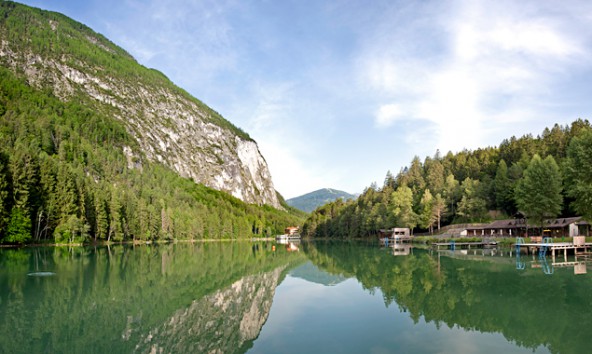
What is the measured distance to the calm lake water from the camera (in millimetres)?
12453

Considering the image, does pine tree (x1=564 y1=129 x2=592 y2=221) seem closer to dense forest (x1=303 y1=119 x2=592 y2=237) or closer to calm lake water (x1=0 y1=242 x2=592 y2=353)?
dense forest (x1=303 y1=119 x2=592 y2=237)

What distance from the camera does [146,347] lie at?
39.9ft

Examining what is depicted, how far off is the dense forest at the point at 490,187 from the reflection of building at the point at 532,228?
98.3 inches

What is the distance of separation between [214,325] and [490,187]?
88641 mm

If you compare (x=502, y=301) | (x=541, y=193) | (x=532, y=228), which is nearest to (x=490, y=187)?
(x=532, y=228)

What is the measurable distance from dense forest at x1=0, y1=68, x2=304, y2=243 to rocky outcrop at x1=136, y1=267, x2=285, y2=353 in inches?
1965

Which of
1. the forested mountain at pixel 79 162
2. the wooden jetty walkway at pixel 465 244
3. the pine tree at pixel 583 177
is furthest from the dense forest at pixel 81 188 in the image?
the pine tree at pixel 583 177

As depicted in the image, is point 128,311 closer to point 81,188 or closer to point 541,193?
point 541,193

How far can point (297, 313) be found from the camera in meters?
17.6

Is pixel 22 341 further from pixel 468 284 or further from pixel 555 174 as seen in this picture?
pixel 555 174

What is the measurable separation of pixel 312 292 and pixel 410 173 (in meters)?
106

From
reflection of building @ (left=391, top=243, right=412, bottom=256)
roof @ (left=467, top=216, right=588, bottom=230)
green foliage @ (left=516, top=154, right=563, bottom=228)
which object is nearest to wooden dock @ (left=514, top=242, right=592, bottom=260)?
green foliage @ (left=516, top=154, right=563, bottom=228)

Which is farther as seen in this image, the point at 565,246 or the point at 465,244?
the point at 465,244

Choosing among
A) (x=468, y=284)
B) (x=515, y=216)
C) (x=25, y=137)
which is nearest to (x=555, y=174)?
(x=515, y=216)
